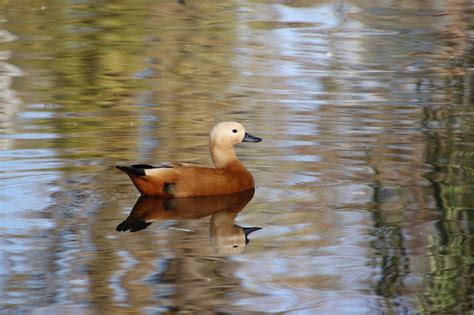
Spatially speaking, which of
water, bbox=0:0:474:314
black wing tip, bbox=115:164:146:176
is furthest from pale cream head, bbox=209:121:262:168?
black wing tip, bbox=115:164:146:176

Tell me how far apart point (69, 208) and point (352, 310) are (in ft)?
8.19

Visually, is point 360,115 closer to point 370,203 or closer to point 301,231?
point 370,203

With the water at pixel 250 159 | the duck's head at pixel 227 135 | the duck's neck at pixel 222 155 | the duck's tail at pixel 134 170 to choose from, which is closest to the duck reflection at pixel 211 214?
the water at pixel 250 159

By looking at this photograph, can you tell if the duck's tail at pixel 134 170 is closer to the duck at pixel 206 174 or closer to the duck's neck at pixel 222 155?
the duck at pixel 206 174

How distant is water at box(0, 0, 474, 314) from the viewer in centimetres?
622

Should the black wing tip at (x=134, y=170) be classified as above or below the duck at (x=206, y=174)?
above

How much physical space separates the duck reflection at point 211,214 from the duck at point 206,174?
5 centimetres

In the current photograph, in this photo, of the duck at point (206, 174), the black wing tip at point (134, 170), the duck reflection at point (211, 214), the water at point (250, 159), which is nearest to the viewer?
the water at point (250, 159)

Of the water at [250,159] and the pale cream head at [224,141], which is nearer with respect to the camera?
the water at [250,159]

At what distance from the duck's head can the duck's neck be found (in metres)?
0.03

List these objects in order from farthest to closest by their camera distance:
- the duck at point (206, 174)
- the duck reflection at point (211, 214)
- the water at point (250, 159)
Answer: the duck at point (206, 174) → the duck reflection at point (211, 214) → the water at point (250, 159)

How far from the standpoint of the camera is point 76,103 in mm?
11336

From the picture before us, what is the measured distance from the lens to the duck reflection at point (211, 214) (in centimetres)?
715

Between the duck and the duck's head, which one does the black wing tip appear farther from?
the duck's head
